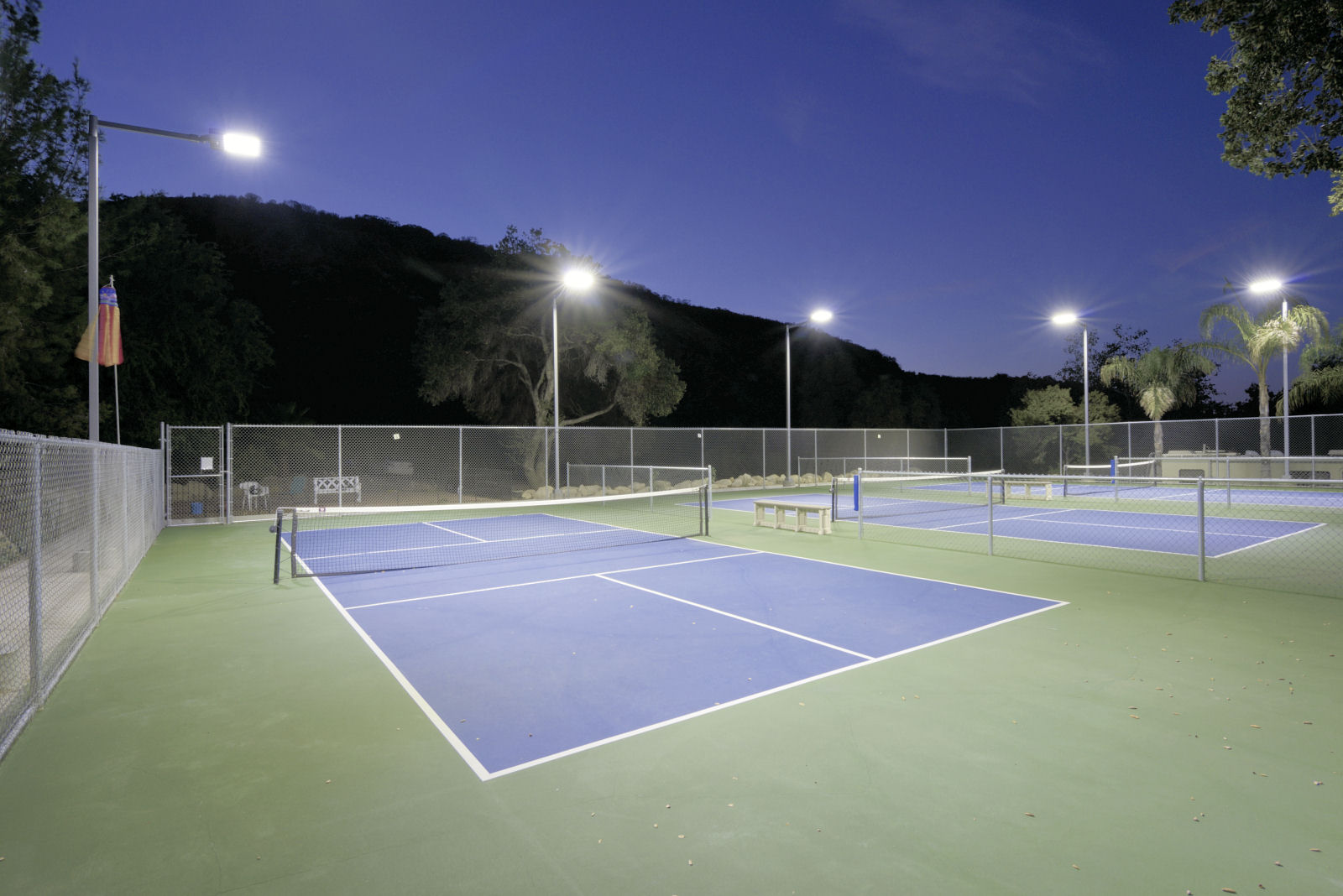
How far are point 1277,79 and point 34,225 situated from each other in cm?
2402

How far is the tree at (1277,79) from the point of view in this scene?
9.05 meters

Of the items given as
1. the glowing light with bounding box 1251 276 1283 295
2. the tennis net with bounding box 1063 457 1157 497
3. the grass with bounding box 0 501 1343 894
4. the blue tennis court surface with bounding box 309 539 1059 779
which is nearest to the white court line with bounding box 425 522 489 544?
the blue tennis court surface with bounding box 309 539 1059 779

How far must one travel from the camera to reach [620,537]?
14867 millimetres

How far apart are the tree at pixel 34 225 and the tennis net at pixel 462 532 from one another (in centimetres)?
641

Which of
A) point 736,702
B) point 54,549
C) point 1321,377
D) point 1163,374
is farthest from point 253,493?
point 1321,377

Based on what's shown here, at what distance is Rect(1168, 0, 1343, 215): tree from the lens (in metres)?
9.05

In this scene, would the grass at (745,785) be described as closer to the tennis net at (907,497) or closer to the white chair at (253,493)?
the tennis net at (907,497)

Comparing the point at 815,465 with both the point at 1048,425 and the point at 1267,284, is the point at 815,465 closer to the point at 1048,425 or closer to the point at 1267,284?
the point at 1048,425

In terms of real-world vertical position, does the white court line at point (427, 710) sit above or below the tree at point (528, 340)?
below

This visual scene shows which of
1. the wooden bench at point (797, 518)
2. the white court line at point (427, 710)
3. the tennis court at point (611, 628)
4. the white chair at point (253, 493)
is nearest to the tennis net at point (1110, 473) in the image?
the wooden bench at point (797, 518)

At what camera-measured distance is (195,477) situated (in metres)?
21.1

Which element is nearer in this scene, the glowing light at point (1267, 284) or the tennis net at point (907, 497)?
the tennis net at point (907, 497)

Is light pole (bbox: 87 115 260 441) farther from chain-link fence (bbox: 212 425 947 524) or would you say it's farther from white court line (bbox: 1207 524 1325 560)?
white court line (bbox: 1207 524 1325 560)

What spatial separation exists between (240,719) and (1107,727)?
6.07 m
